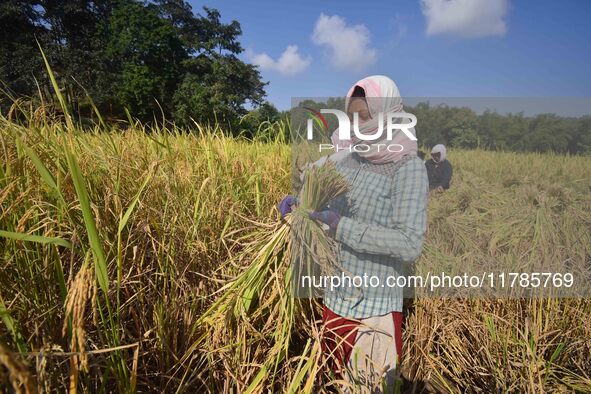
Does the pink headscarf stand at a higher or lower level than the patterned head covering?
higher

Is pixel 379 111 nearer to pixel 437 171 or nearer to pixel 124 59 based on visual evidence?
pixel 437 171

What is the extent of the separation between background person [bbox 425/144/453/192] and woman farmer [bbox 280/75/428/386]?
1.2 inches

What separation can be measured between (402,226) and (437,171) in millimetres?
189

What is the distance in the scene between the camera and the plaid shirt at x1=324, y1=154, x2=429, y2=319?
85 cm

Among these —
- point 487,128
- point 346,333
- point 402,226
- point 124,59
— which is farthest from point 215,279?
point 124,59

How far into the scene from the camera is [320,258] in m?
0.94

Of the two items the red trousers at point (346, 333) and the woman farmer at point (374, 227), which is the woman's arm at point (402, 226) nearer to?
the woman farmer at point (374, 227)

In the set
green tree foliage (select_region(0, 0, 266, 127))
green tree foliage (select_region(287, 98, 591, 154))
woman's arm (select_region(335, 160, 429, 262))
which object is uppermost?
green tree foliage (select_region(0, 0, 266, 127))

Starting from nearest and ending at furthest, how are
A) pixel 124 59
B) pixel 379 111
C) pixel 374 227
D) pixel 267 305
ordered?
pixel 379 111
pixel 374 227
pixel 267 305
pixel 124 59

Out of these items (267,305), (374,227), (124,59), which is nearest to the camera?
(374,227)

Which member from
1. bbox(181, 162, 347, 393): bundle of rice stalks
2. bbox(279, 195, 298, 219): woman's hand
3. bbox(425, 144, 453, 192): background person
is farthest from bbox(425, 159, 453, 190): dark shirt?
bbox(279, 195, 298, 219): woman's hand

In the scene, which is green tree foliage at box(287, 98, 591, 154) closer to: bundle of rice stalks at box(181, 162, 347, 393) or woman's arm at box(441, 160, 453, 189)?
woman's arm at box(441, 160, 453, 189)

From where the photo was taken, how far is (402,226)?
0.87 metres

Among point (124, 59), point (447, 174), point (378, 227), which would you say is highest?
point (124, 59)
